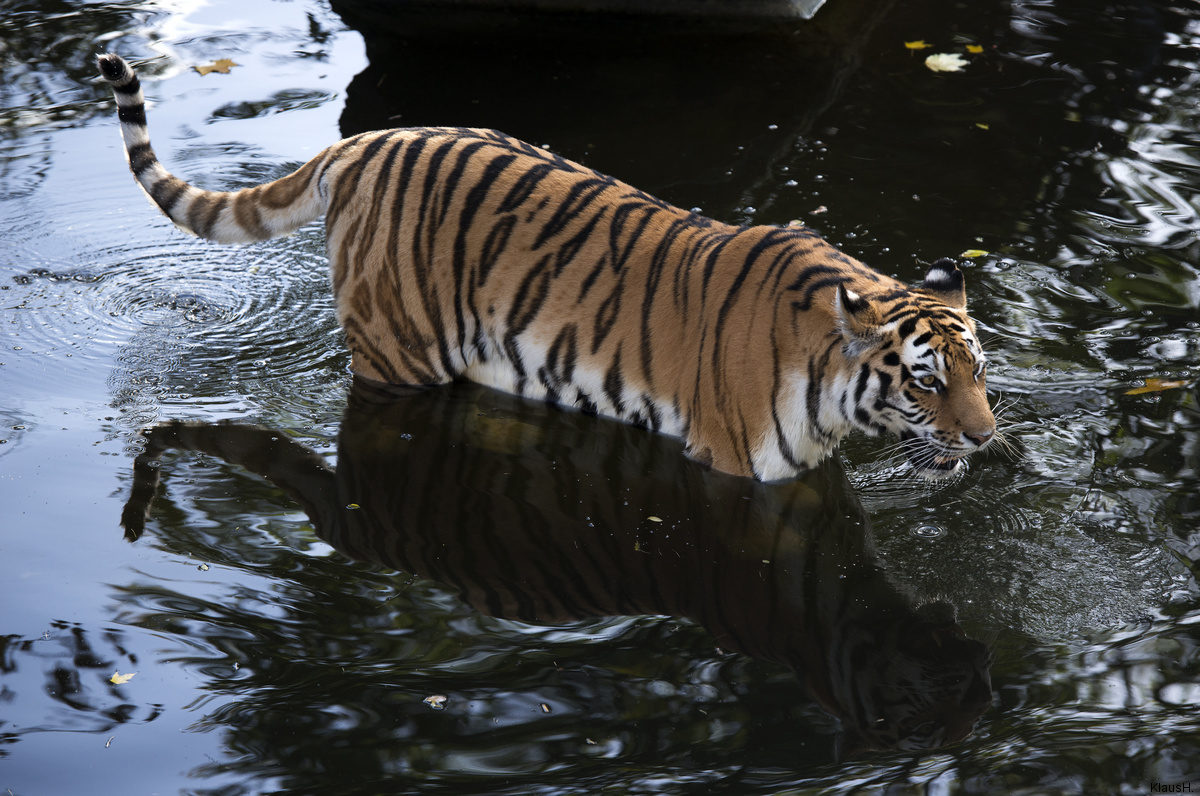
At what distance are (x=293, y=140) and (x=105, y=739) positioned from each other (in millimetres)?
4140

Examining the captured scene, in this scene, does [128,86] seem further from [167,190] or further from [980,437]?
[980,437]

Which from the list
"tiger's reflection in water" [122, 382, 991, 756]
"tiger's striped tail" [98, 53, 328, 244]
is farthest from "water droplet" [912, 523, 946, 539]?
"tiger's striped tail" [98, 53, 328, 244]

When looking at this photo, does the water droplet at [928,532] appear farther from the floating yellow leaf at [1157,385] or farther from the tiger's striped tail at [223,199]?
the tiger's striped tail at [223,199]

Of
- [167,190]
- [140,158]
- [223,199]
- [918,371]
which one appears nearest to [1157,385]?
[918,371]

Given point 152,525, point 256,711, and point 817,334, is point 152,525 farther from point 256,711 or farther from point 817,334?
point 817,334

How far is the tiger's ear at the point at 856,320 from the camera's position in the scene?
3.41m

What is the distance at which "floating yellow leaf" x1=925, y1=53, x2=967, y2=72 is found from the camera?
705 centimetres

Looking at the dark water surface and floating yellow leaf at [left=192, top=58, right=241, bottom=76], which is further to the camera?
floating yellow leaf at [left=192, top=58, right=241, bottom=76]

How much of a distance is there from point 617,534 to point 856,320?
1.10 metres

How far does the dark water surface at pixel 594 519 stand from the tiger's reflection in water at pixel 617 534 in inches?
0.6

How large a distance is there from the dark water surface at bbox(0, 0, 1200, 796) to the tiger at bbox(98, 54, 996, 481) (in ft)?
0.77

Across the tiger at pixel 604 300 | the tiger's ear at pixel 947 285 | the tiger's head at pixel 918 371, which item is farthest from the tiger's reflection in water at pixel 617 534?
the tiger's ear at pixel 947 285

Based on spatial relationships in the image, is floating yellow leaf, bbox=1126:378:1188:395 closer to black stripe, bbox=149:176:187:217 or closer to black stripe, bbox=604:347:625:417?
black stripe, bbox=604:347:625:417

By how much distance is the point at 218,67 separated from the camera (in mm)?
7156
